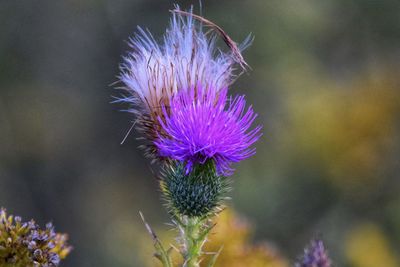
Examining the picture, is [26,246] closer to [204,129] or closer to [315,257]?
[204,129]

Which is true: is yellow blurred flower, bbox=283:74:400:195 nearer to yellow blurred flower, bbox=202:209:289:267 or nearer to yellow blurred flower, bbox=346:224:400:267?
yellow blurred flower, bbox=346:224:400:267

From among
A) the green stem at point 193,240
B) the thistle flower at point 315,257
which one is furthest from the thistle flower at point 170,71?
the thistle flower at point 315,257

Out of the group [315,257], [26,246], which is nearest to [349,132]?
[26,246]

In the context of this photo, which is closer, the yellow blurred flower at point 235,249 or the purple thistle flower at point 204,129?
the purple thistle flower at point 204,129

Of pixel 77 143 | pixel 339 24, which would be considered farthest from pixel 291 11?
pixel 77 143

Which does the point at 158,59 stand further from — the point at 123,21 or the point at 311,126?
the point at 123,21

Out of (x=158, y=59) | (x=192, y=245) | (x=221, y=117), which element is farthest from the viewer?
(x=158, y=59)

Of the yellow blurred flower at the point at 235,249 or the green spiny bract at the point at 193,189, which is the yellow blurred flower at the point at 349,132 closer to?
the yellow blurred flower at the point at 235,249
